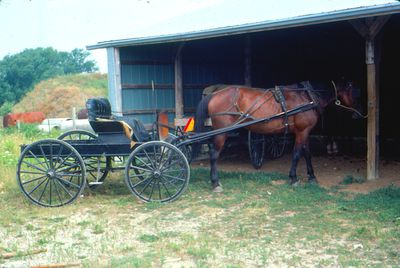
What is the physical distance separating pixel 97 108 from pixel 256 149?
3.60 m

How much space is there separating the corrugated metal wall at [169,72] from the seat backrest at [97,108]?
2.99 meters

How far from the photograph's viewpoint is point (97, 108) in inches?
307

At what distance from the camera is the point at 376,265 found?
4766 mm

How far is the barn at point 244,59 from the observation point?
9422mm

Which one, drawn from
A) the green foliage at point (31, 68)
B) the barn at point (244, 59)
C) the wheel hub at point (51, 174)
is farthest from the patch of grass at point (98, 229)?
the green foliage at point (31, 68)

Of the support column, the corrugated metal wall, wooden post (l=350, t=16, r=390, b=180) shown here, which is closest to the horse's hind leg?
wooden post (l=350, t=16, r=390, b=180)

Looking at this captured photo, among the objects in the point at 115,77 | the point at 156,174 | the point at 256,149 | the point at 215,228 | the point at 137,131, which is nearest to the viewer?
the point at 215,228

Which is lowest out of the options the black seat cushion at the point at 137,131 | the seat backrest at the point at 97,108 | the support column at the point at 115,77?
the black seat cushion at the point at 137,131

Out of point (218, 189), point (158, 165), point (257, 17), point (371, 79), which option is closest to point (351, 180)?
point (371, 79)

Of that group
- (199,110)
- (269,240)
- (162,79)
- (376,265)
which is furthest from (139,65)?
(376,265)

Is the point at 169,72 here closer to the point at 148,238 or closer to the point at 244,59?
the point at 244,59

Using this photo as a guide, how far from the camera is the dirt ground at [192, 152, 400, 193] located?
8.35 meters

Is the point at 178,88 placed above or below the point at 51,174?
above

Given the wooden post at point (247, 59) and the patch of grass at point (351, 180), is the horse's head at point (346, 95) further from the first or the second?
the wooden post at point (247, 59)
